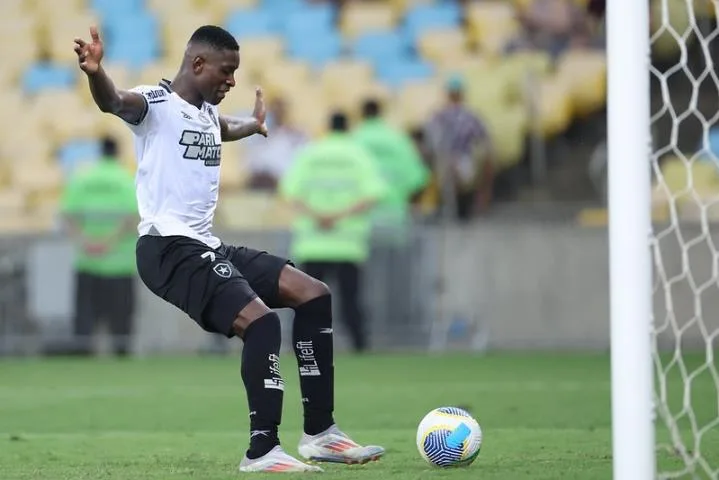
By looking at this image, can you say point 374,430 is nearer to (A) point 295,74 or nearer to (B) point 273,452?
(B) point 273,452

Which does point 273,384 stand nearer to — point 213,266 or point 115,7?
point 213,266

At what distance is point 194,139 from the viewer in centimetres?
625

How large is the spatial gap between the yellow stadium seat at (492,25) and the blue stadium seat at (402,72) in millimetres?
709

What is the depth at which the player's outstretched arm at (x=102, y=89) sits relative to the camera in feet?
18.3

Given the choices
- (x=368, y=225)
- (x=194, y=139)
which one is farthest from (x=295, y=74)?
(x=194, y=139)

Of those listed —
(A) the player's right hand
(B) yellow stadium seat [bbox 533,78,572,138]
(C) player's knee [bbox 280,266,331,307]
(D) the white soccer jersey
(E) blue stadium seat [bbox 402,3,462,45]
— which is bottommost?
(C) player's knee [bbox 280,266,331,307]

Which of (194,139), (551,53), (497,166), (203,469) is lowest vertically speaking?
(203,469)

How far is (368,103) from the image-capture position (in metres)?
15.0

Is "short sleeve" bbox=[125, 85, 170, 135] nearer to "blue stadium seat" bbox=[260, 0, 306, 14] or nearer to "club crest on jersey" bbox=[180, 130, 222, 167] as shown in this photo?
"club crest on jersey" bbox=[180, 130, 222, 167]

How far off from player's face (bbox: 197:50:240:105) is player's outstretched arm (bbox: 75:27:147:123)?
12.5 inches

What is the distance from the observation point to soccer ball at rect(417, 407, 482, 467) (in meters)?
6.13

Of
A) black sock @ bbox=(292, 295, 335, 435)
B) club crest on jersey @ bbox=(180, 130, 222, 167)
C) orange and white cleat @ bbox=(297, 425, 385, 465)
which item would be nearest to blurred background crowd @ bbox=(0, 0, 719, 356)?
black sock @ bbox=(292, 295, 335, 435)

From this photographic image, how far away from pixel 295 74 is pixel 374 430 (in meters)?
10.3

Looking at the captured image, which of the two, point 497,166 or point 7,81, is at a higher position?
point 7,81
